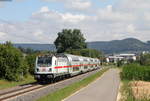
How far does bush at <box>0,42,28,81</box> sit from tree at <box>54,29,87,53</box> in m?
114

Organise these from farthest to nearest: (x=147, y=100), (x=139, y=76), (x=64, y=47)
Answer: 1. (x=64, y=47)
2. (x=139, y=76)
3. (x=147, y=100)

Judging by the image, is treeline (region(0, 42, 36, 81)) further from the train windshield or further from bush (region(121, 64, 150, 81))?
bush (region(121, 64, 150, 81))

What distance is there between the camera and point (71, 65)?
45.2m

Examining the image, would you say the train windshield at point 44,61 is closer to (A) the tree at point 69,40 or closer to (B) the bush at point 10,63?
(B) the bush at point 10,63

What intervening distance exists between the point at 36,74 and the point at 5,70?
322 centimetres

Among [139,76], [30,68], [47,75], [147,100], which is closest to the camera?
[147,100]

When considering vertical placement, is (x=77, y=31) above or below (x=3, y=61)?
above

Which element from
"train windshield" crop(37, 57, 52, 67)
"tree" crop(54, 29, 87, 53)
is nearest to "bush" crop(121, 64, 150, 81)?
"train windshield" crop(37, 57, 52, 67)

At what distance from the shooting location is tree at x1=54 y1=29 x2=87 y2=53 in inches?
5960

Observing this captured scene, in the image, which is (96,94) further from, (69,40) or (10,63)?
(69,40)

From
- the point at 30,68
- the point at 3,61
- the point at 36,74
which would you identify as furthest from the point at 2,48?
the point at 30,68

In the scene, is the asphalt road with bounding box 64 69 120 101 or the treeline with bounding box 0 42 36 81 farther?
the treeline with bounding box 0 42 36 81

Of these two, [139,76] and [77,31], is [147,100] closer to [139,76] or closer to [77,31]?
[139,76]

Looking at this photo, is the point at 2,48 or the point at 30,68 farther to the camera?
the point at 30,68
